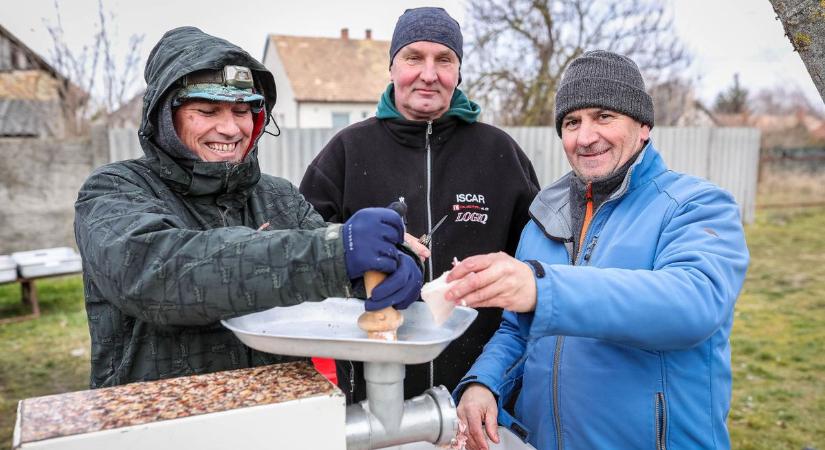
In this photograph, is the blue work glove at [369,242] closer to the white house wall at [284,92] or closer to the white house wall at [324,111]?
the white house wall at [324,111]

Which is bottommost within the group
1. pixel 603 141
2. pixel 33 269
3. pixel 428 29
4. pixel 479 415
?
pixel 33 269

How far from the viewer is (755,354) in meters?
6.03

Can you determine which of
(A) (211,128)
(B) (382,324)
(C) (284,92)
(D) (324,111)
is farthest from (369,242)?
(C) (284,92)

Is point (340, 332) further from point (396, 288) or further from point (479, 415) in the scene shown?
point (479, 415)

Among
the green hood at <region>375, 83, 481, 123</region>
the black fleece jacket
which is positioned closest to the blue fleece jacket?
the black fleece jacket

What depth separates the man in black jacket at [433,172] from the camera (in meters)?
2.79

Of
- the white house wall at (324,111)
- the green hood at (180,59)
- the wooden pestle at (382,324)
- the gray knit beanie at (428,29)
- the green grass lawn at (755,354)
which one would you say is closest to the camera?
the wooden pestle at (382,324)

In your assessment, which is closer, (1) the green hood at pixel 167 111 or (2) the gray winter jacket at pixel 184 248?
(2) the gray winter jacket at pixel 184 248

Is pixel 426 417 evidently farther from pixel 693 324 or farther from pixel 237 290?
pixel 693 324

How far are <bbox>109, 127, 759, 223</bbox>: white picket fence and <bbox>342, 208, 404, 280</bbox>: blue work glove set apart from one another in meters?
6.85

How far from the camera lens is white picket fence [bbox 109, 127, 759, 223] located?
836cm

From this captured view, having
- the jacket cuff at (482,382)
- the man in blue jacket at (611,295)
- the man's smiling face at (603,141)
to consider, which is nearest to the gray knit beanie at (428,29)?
the man in blue jacket at (611,295)

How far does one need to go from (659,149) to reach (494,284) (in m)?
10.8

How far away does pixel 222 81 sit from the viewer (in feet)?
6.02
